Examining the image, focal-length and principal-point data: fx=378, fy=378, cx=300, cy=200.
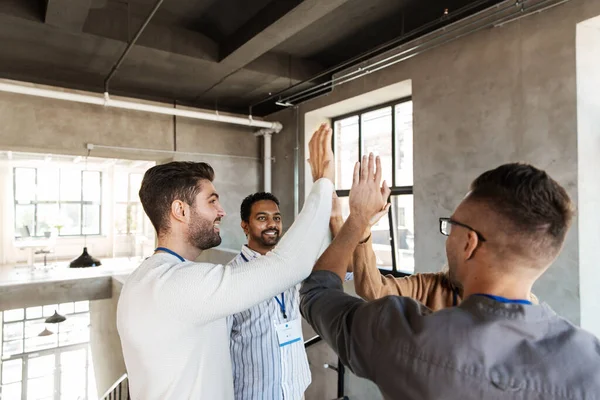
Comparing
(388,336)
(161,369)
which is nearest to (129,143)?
(161,369)

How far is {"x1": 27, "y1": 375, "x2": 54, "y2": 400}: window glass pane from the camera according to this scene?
1105 centimetres

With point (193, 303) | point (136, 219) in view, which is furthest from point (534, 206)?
point (136, 219)

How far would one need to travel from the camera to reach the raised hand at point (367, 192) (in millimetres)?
990

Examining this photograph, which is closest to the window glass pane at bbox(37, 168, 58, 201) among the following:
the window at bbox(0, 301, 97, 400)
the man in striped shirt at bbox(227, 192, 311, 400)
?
the window at bbox(0, 301, 97, 400)

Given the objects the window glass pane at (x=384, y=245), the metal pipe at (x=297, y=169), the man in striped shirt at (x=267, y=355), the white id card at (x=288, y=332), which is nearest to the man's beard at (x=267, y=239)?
the man in striped shirt at (x=267, y=355)

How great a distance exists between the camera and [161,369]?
1069 mm

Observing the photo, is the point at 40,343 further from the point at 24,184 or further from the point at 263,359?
the point at 263,359

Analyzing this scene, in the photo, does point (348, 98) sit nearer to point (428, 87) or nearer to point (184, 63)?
point (428, 87)

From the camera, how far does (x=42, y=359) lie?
1138cm

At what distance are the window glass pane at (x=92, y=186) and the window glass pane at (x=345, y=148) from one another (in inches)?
468

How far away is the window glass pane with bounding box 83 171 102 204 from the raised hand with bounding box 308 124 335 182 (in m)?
15.4

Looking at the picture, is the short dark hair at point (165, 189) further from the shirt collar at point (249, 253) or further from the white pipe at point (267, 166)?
the white pipe at point (267, 166)

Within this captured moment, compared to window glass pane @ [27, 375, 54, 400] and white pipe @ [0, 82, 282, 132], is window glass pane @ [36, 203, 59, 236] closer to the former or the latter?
window glass pane @ [27, 375, 54, 400]

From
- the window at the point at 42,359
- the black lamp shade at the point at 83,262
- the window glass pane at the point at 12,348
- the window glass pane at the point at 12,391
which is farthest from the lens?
the window at the point at 42,359
